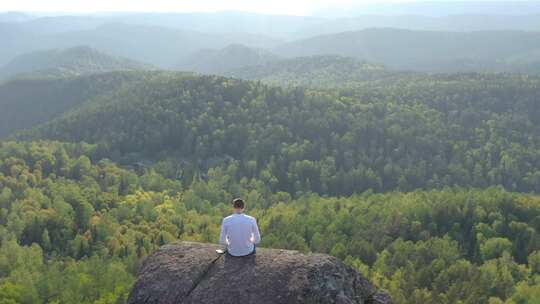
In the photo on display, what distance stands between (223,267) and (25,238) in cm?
12512

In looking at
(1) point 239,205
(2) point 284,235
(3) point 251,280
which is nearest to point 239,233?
(1) point 239,205

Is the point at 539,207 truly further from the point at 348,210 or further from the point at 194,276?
the point at 194,276

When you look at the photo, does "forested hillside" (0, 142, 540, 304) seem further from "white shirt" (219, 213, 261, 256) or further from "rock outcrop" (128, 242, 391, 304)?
"white shirt" (219, 213, 261, 256)

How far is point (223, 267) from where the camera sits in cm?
3656

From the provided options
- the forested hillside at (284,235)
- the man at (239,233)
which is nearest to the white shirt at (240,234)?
the man at (239,233)

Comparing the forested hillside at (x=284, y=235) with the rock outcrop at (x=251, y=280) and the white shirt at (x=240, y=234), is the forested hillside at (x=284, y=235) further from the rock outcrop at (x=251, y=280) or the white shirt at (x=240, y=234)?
the white shirt at (x=240, y=234)

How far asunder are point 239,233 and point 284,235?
100 m

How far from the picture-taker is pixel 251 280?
35.1 m

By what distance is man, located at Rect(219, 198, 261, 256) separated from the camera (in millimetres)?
36406

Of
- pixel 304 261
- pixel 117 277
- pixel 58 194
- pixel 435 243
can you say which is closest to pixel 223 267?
pixel 304 261

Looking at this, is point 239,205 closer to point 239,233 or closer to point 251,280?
point 239,233

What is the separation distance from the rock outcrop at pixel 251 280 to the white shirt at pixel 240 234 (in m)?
0.77

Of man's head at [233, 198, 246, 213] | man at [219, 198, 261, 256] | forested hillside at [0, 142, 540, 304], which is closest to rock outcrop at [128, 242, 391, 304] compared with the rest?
man at [219, 198, 261, 256]

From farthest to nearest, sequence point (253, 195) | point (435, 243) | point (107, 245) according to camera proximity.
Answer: point (253, 195) < point (107, 245) < point (435, 243)
